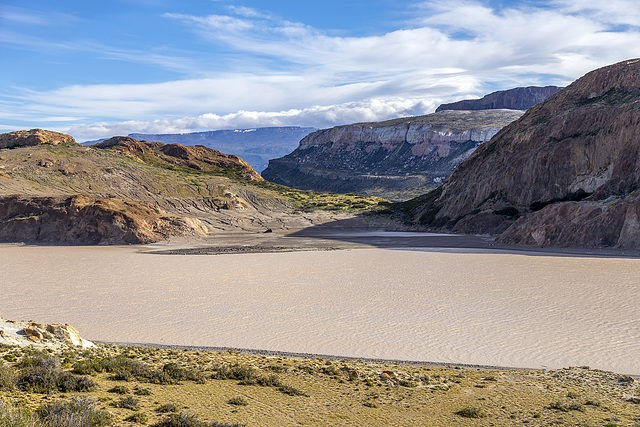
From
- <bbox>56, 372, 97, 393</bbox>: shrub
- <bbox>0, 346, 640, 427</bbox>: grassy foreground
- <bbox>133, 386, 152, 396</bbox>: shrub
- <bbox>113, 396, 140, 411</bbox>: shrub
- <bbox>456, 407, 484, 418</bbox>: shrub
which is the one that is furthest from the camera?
<bbox>133, 386, 152, 396</bbox>: shrub

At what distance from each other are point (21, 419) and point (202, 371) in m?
4.89

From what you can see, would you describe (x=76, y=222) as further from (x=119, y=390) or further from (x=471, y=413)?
(x=471, y=413)

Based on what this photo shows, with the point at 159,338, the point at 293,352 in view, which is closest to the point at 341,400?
the point at 293,352

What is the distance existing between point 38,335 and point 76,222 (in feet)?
122

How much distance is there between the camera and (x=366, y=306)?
19.4 metres

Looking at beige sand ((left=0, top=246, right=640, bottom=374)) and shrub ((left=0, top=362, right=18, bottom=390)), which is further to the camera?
beige sand ((left=0, top=246, right=640, bottom=374))

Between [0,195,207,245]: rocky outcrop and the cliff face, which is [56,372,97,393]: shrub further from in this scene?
the cliff face

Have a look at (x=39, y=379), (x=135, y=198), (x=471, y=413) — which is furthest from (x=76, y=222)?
(x=471, y=413)

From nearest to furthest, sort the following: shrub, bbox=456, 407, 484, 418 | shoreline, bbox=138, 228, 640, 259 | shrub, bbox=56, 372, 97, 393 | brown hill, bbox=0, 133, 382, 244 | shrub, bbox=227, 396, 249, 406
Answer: shrub, bbox=456, 407, 484, 418 < shrub, bbox=56, 372, 97, 393 < shrub, bbox=227, 396, 249, 406 < shoreline, bbox=138, 228, 640, 259 < brown hill, bbox=0, 133, 382, 244

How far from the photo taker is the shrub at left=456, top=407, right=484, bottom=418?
9.44m

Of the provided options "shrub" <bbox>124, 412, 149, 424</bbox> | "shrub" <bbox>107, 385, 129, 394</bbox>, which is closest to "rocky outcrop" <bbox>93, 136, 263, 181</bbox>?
"shrub" <bbox>107, 385, 129, 394</bbox>

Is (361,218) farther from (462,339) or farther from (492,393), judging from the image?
(492,393)

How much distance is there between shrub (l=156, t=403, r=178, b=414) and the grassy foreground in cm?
2

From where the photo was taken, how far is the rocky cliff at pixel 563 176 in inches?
1539
